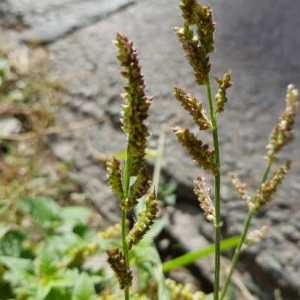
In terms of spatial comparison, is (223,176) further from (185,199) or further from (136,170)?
(136,170)

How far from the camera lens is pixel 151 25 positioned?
9.01 feet

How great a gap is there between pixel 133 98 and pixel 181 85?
177cm

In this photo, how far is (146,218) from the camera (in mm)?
718

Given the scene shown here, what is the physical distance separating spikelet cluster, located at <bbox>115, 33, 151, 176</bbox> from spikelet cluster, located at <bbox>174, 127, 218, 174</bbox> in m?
0.09

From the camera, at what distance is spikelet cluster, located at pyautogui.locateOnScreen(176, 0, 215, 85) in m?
0.66

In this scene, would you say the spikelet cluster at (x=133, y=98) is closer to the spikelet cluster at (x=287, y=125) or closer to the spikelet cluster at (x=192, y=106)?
the spikelet cluster at (x=192, y=106)

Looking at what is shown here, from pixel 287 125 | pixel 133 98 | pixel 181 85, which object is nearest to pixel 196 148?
pixel 133 98

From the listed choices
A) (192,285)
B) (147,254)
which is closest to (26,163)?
(192,285)

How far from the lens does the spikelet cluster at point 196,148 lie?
72 cm

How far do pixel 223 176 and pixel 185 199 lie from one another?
121 millimetres

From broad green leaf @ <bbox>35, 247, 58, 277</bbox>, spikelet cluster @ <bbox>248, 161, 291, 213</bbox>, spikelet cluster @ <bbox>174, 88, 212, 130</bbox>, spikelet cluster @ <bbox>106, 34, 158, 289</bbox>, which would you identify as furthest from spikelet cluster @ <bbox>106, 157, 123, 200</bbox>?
broad green leaf @ <bbox>35, 247, 58, 277</bbox>

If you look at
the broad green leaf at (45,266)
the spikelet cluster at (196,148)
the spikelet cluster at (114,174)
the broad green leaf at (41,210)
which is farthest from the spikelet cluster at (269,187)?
the broad green leaf at (41,210)

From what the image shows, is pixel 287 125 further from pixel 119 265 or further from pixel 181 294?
pixel 181 294

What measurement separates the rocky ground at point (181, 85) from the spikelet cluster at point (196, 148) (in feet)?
3.07
